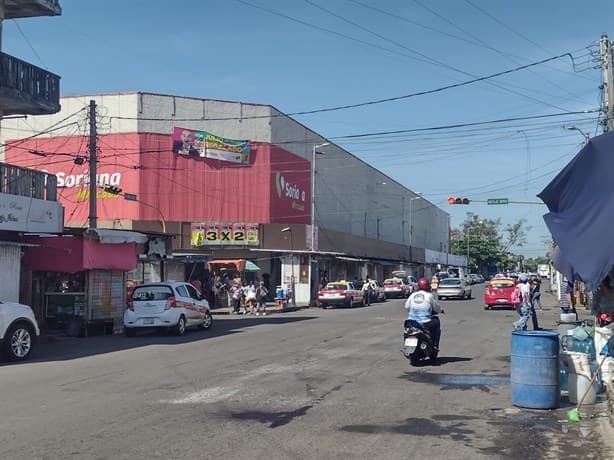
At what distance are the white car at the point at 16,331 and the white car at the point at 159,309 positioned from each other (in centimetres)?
564

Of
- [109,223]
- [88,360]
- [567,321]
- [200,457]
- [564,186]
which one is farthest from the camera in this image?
[109,223]

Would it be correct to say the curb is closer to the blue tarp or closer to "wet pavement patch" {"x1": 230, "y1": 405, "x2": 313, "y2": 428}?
"wet pavement patch" {"x1": 230, "y1": 405, "x2": 313, "y2": 428}

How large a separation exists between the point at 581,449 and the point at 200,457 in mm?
3934

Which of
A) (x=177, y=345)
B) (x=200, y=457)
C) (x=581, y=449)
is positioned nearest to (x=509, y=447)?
(x=581, y=449)

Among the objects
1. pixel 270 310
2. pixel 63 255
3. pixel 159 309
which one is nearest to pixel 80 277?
pixel 63 255

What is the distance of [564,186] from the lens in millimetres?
8922

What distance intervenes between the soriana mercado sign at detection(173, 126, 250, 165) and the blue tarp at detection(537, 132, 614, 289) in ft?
128

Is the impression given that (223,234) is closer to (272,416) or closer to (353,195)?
(353,195)

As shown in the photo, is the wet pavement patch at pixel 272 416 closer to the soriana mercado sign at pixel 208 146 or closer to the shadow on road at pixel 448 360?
the shadow on road at pixel 448 360

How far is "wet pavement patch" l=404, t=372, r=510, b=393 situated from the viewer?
11.7 metres

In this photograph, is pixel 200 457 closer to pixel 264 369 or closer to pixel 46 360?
pixel 264 369

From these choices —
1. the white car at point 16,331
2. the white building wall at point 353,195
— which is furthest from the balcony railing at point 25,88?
the white building wall at point 353,195

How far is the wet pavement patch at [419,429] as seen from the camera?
8.26m

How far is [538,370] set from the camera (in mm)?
9539
